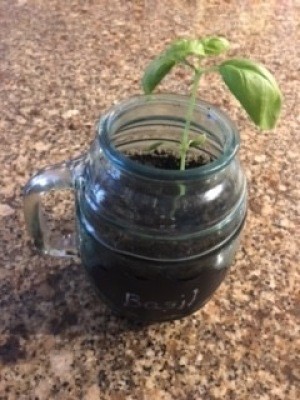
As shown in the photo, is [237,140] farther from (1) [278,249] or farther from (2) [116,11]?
(2) [116,11]

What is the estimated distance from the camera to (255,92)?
1.33ft

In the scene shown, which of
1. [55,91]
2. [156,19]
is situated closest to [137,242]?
[55,91]

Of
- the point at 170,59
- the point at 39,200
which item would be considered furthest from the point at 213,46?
the point at 39,200

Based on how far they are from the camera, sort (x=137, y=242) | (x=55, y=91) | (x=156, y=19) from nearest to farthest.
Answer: (x=137, y=242)
(x=55, y=91)
(x=156, y=19)

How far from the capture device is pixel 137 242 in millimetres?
427

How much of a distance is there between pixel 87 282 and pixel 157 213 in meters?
0.15

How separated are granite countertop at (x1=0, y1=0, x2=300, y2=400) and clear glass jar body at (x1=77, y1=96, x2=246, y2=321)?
0.05 meters

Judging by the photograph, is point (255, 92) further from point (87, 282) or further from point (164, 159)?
point (87, 282)

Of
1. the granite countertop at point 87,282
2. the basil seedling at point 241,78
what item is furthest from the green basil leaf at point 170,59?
the granite countertop at point 87,282

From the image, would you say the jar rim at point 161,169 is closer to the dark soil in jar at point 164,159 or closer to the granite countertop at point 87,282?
the dark soil in jar at point 164,159

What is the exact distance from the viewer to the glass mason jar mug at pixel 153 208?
1.39ft

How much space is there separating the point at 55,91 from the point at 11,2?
0.27 metres

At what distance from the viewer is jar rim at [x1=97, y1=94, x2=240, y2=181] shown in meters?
0.40

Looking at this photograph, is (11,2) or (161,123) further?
(11,2)
